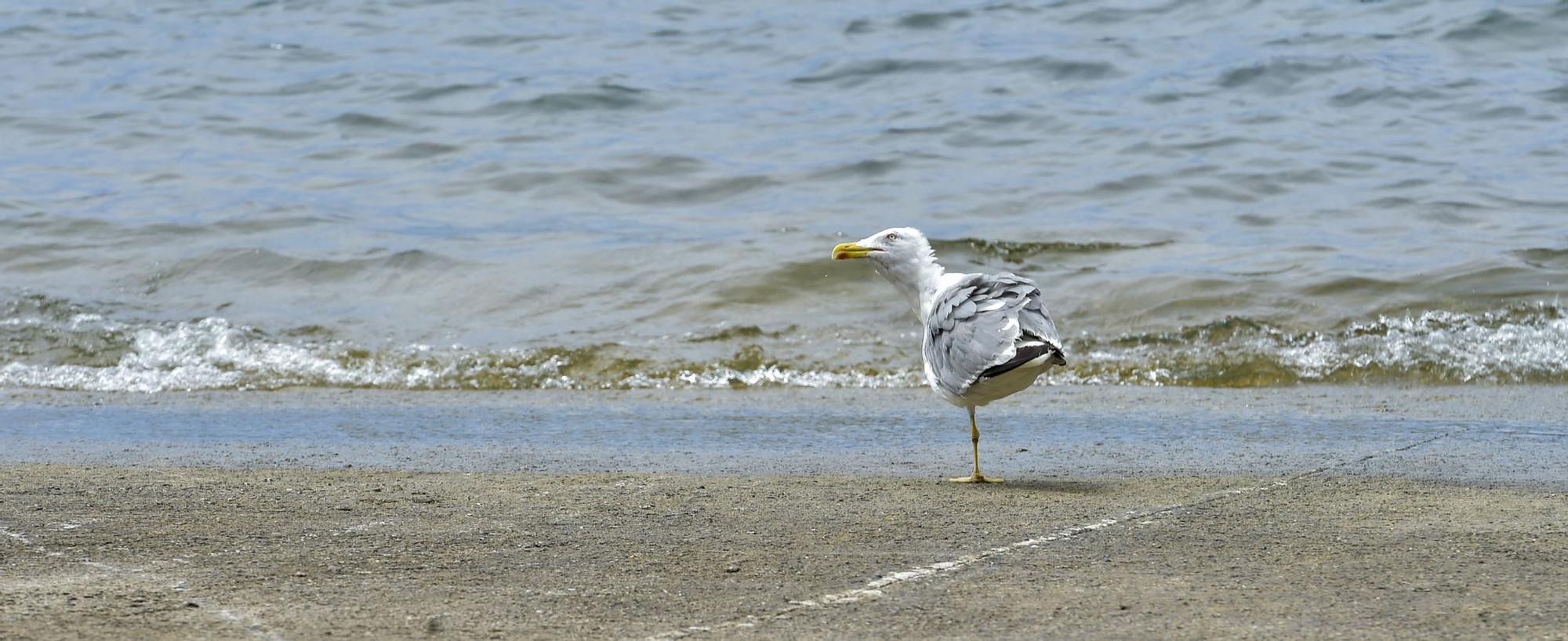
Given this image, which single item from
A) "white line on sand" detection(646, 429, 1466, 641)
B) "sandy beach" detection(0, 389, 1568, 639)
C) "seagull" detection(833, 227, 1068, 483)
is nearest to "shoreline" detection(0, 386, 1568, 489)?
"sandy beach" detection(0, 389, 1568, 639)

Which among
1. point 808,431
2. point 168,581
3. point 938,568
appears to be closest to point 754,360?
point 808,431

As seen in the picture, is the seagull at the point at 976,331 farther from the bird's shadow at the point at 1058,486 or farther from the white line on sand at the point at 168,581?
the white line on sand at the point at 168,581

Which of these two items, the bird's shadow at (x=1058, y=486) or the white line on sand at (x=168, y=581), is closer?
the white line on sand at (x=168, y=581)

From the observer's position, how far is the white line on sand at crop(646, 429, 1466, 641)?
11.2 ft

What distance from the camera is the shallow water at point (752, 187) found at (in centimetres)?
883

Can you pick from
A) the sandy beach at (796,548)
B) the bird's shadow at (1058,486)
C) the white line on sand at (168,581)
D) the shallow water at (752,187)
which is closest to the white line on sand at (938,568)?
the sandy beach at (796,548)

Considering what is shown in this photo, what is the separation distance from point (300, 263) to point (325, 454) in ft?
16.9

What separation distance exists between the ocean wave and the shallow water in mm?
29

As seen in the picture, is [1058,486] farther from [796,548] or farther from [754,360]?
[754,360]

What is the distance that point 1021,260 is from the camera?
10.8 m

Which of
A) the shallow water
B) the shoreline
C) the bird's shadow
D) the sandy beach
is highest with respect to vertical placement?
the sandy beach

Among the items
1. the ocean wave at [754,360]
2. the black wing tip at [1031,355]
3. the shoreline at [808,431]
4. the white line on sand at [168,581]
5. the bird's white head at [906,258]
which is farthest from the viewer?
the ocean wave at [754,360]

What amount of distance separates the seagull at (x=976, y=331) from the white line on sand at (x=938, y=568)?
62cm

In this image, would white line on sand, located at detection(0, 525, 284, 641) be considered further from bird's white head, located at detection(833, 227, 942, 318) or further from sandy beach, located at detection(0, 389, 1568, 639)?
bird's white head, located at detection(833, 227, 942, 318)
